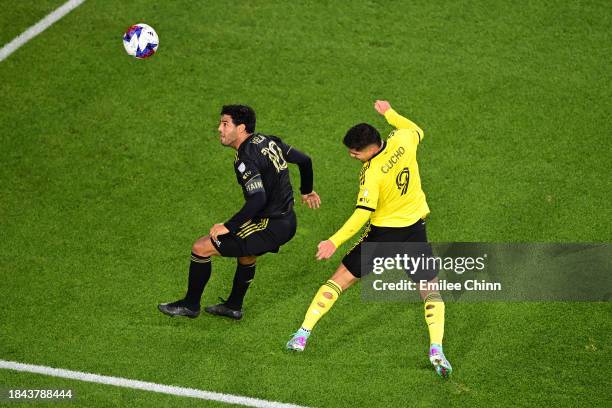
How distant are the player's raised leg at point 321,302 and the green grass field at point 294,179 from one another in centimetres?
19

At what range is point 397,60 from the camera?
13938 mm

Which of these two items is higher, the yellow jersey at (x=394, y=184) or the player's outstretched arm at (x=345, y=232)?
the yellow jersey at (x=394, y=184)

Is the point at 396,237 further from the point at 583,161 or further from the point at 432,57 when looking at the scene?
the point at 432,57

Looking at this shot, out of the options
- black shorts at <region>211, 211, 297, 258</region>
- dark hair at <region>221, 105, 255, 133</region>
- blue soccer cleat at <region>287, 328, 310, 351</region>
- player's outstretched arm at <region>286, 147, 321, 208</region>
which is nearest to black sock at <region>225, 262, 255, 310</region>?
black shorts at <region>211, 211, 297, 258</region>

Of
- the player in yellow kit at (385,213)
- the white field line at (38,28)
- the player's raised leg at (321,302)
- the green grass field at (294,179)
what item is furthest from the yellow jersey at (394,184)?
the white field line at (38,28)

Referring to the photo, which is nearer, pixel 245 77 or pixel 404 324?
pixel 404 324

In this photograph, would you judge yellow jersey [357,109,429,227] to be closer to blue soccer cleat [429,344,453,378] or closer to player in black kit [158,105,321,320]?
player in black kit [158,105,321,320]

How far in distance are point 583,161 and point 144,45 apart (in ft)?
18.6

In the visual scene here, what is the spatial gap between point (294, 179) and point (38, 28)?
15.7 ft

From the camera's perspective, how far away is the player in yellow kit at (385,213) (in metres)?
9.29

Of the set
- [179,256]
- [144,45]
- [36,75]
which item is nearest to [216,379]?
[179,256]

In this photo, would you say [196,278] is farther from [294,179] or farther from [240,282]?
[294,179]

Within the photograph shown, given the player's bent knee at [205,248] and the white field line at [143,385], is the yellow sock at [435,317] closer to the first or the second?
the white field line at [143,385]

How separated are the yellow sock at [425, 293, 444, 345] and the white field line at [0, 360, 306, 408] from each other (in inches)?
60.2
